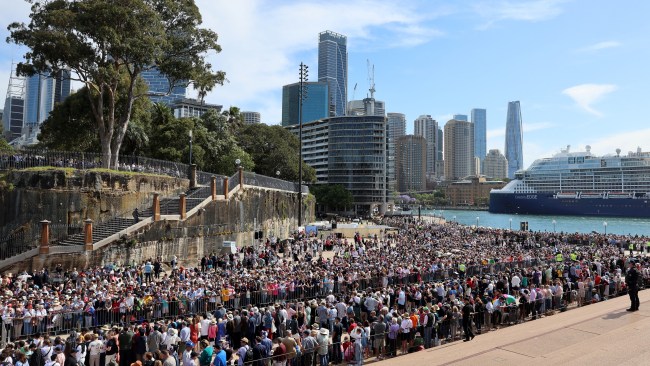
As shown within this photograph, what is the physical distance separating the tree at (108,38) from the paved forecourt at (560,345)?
2196 cm

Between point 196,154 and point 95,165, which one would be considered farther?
point 196,154

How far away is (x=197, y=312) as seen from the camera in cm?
1530

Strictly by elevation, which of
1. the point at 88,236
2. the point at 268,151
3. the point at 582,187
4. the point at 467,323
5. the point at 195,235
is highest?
the point at 268,151

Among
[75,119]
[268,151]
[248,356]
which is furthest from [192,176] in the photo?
[268,151]

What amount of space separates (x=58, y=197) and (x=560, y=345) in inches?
843

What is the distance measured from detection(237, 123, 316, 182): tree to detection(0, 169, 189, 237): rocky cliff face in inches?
1778

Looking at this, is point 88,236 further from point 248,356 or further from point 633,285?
point 633,285

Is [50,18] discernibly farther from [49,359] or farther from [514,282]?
[514,282]

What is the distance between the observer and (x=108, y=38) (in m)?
24.3

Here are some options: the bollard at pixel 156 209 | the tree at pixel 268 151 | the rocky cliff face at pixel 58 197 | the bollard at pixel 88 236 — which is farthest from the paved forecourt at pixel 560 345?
the tree at pixel 268 151

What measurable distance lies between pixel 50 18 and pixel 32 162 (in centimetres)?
740

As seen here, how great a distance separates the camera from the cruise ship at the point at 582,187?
97.2 metres

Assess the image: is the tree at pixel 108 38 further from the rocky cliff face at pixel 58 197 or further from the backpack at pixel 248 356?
the backpack at pixel 248 356

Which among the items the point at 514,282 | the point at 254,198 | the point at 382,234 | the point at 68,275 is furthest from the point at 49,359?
the point at 382,234
